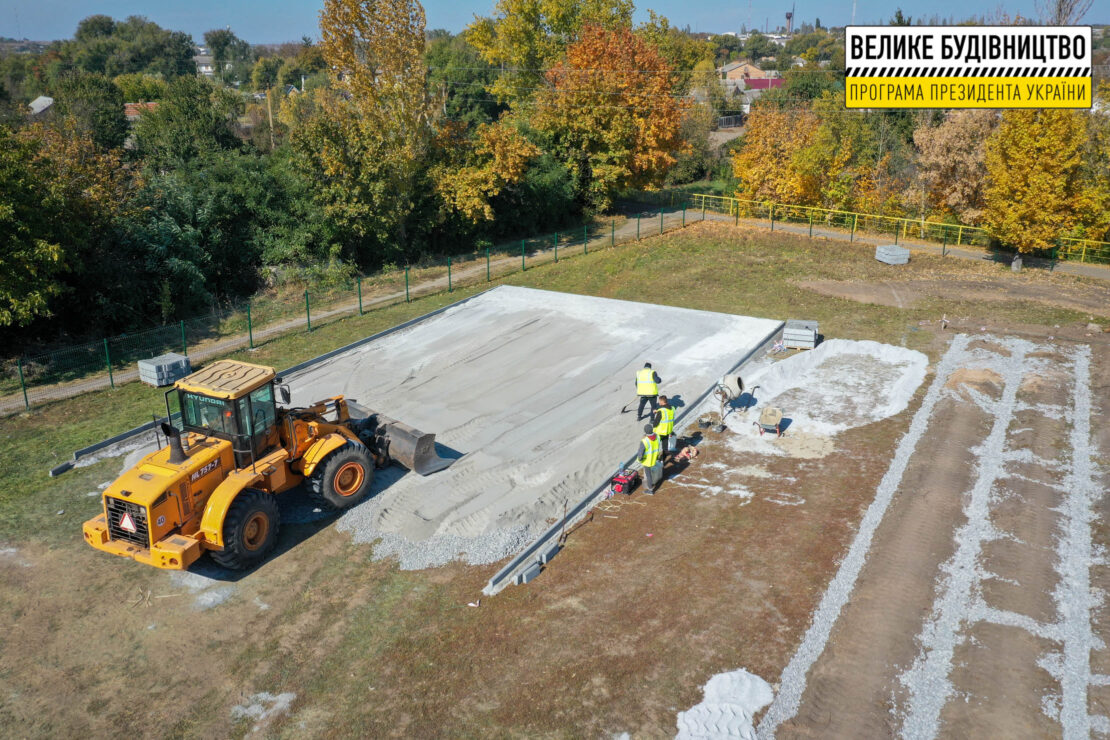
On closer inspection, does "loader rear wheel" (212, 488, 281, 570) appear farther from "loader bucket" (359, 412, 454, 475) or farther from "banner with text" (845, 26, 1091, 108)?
"banner with text" (845, 26, 1091, 108)

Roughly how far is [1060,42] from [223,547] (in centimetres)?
3772

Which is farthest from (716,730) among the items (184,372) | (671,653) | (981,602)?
(184,372)

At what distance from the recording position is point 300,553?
1289 cm

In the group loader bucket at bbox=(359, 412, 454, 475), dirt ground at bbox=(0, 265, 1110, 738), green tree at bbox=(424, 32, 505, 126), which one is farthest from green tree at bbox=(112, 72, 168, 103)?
dirt ground at bbox=(0, 265, 1110, 738)

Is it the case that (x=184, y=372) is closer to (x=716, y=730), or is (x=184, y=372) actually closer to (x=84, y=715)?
(x=84, y=715)

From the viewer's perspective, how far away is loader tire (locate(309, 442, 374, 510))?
43.9 ft

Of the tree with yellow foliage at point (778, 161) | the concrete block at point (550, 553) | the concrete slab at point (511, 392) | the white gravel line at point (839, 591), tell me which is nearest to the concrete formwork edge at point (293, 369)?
the concrete slab at point (511, 392)

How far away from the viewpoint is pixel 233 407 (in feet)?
39.2

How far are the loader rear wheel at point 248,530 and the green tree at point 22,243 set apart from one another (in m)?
12.7

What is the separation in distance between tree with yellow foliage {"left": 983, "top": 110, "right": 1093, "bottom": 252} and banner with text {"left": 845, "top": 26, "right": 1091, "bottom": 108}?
0.97m

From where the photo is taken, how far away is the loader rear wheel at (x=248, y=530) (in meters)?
11.7

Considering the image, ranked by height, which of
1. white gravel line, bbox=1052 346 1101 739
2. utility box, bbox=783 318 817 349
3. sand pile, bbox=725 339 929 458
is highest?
utility box, bbox=783 318 817 349

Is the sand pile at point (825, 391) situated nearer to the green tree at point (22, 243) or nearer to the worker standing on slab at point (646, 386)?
the worker standing on slab at point (646, 386)

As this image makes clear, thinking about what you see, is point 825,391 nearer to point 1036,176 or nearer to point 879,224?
point 1036,176
